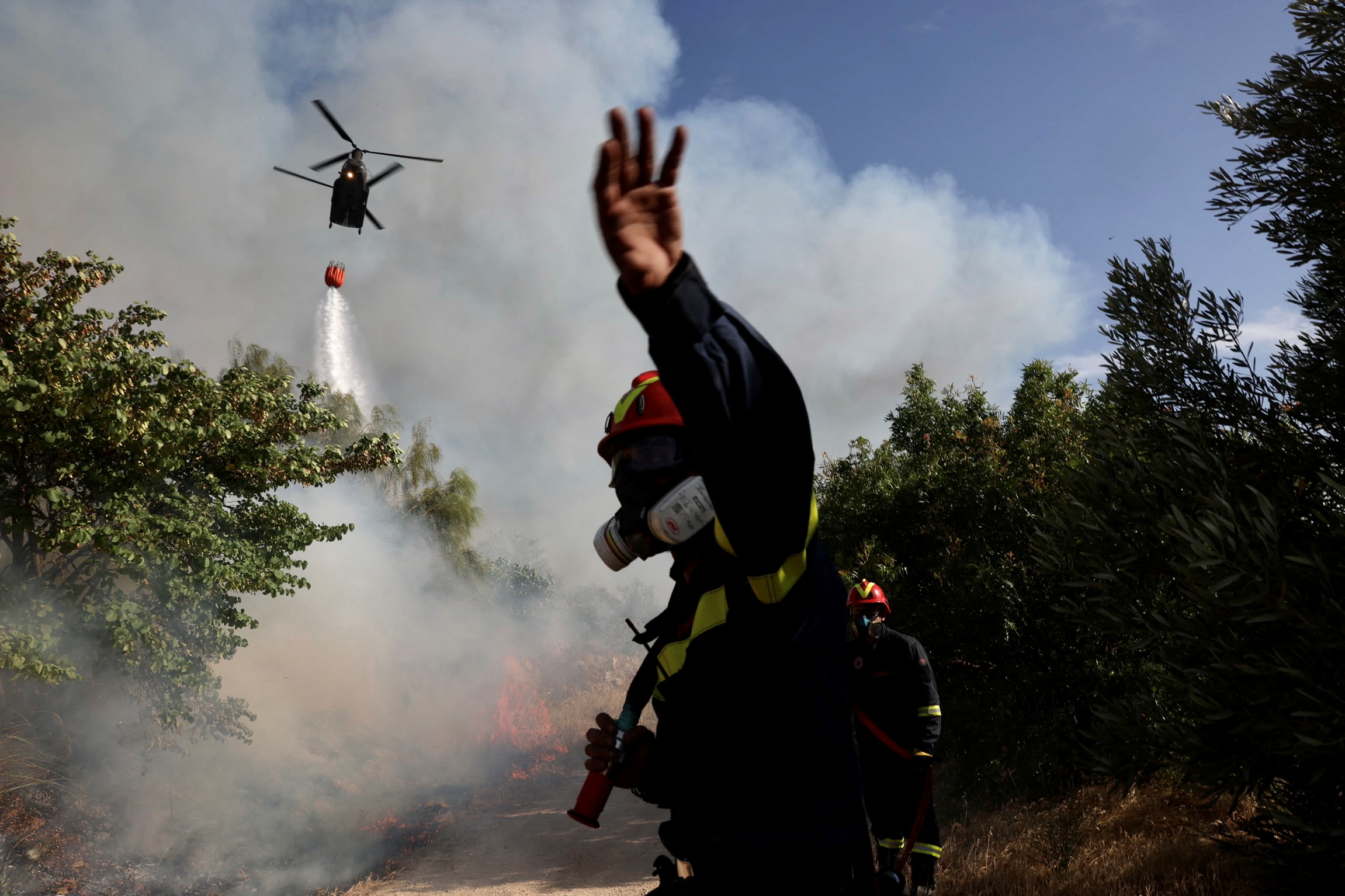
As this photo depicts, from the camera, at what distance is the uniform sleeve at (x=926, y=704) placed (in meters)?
6.06

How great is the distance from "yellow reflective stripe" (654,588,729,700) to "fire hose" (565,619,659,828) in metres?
0.46

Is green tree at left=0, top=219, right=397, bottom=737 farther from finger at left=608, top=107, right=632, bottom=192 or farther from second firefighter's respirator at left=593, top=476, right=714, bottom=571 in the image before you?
finger at left=608, top=107, right=632, bottom=192

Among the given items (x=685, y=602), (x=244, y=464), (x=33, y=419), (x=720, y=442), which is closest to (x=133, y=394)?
(x=33, y=419)

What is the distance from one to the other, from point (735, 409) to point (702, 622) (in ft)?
2.35

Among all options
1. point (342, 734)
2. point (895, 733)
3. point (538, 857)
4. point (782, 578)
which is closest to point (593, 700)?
point (342, 734)

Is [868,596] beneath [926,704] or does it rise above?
above

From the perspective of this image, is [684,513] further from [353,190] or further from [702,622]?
[353,190]

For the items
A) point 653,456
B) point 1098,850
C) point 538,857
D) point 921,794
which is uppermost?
point 653,456

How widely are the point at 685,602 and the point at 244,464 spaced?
11.8 meters

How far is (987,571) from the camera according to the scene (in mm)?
9328

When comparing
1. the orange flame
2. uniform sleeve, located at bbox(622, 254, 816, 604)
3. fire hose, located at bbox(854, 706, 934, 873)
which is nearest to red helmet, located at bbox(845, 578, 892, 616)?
fire hose, located at bbox(854, 706, 934, 873)

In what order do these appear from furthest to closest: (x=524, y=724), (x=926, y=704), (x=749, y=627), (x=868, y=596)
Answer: (x=524, y=724), (x=868, y=596), (x=926, y=704), (x=749, y=627)

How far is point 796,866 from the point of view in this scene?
1.56 meters

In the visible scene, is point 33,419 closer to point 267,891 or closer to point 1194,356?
point 267,891
